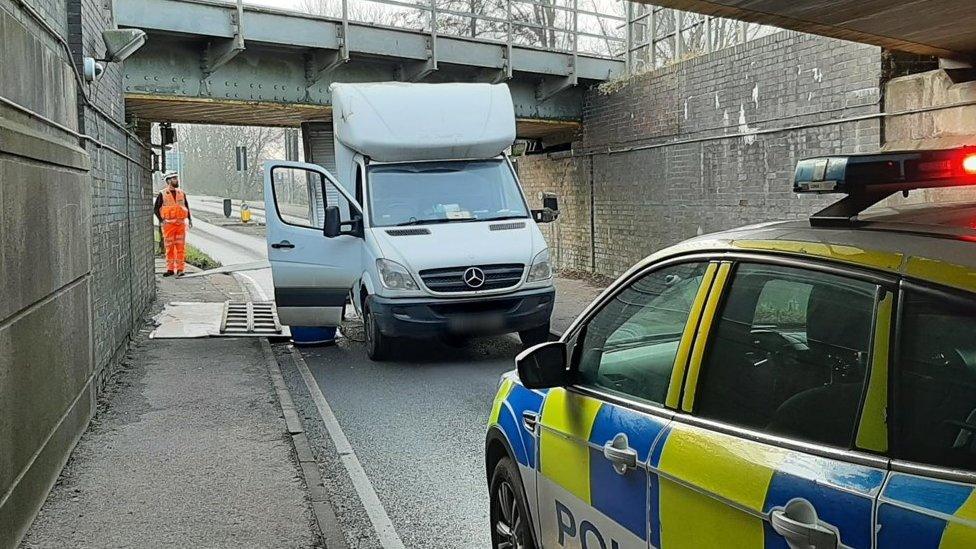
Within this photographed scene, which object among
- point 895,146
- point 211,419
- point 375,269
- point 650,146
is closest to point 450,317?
point 375,269

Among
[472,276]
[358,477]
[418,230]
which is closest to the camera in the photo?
[358,477]

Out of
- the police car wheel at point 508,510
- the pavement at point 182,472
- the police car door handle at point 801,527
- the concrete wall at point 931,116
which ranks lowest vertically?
the pavement at point 182,472

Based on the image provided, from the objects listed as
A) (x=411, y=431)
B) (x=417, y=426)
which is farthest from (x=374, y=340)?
(x=411, y=431)

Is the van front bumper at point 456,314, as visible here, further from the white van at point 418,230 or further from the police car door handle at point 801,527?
the police car door handle at point 801,527

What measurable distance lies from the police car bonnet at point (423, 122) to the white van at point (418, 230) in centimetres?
1

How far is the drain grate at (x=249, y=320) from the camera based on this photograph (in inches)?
482

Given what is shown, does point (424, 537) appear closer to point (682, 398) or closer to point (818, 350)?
point (682, 398)

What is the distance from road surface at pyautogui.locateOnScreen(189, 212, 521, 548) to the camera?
539cm

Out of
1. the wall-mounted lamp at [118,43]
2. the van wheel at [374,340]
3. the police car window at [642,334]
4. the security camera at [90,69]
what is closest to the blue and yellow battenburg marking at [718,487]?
the police car window at [642,334]

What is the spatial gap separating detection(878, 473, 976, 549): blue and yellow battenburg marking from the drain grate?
10833 mm

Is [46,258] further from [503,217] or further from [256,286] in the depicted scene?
[256,286]

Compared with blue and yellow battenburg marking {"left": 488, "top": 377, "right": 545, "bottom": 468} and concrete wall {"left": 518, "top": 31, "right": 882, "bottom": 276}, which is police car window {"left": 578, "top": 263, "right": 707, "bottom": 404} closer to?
blue and yellow battenburg marking {"left": 488, "top": 377, "right": 545, "bottom": 468}

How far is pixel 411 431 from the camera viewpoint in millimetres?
7496

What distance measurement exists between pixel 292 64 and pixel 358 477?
11.7 m
